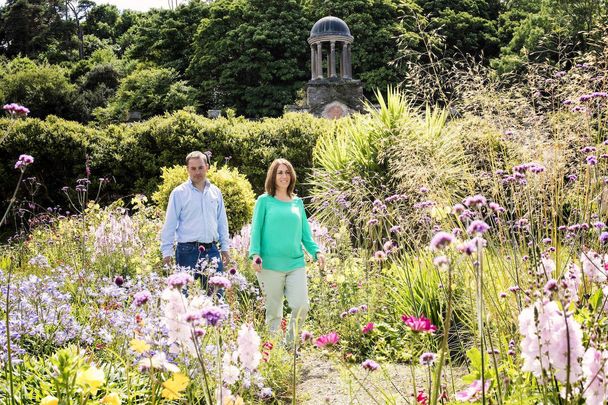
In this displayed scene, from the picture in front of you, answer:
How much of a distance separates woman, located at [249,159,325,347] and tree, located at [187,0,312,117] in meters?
27.5

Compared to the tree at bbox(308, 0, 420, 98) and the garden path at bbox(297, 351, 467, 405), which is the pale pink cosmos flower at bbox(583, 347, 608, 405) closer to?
the garden path at bbox(297, 351, 467, 405)

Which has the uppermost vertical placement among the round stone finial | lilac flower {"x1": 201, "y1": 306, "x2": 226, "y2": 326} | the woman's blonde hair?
the round stone finial

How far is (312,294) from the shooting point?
5672mm

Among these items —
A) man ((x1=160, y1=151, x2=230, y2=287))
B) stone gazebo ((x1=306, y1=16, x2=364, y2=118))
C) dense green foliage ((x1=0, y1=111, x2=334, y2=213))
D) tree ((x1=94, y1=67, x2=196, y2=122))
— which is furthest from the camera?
tree ((x1=94, y1=67, x2=196, y2=122))

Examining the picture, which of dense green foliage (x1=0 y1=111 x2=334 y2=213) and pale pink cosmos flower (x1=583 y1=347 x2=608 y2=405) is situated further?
dense green foliage (x1=0 y1=111 x2=334 y2=213)

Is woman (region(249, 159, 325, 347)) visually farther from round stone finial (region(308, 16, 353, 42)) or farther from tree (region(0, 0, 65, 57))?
tree (region(0, 0, 65, 57))

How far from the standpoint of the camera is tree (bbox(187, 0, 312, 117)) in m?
32.8

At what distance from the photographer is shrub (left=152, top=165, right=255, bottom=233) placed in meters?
8.51

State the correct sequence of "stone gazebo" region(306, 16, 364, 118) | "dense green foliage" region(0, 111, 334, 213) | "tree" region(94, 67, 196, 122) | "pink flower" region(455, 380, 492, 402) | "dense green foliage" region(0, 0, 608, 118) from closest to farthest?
"pink flower" region(455, 380, 492, 402)
"dense green foliage" region(0, 111, 334, 213)
"stone gazebo" region(306, 16, 364, 118)
"tree" region(94, 67, 196, 122)
"dense green foliage" region(0, 0, 608, 118)

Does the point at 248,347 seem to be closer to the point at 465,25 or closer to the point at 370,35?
the point at 370,35

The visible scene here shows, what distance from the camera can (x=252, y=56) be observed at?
109 feet

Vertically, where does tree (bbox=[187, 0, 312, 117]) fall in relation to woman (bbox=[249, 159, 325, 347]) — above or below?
above

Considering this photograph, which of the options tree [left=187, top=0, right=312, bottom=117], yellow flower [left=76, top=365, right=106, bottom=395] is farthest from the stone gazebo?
yellow flower [left=76, top=365, right=106, bottom=395]

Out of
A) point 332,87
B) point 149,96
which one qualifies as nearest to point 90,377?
point 332,87
